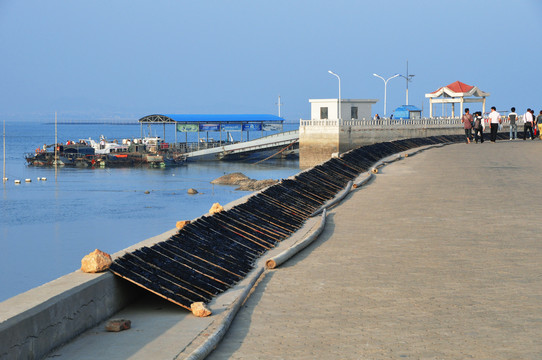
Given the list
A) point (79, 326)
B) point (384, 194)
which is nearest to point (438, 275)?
point (79, 326)

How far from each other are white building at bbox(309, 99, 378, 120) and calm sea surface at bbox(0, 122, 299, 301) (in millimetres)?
7156

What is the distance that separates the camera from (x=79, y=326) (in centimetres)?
794

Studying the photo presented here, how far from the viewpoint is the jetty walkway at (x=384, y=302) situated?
24.1 ft

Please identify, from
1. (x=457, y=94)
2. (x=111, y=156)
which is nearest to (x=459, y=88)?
(x=457, y=94)

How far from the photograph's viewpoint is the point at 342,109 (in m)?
63.4

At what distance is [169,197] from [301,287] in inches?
1561

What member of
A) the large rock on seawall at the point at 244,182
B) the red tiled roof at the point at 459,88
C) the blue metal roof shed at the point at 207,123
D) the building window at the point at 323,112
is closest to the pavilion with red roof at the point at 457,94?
the red tiled roof at the point at 459,88

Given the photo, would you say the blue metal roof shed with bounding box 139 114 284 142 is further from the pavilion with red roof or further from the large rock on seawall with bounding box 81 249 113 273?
the large rock on seawall with bounding box 81 249 113 273

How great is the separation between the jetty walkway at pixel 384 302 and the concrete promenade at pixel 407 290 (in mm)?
17

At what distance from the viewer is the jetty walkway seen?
289 inches

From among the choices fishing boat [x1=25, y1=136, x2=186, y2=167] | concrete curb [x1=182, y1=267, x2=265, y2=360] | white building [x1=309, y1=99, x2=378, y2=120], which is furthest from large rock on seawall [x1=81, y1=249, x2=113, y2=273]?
fishing boat [x1=25, y1=136, x2=186, y2=167]

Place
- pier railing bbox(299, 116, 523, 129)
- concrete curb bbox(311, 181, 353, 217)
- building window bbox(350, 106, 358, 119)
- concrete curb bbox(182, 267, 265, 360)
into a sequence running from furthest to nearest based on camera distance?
building window bbox(350, 106, 358, 119) → pier railing bbox(299, 116, 523, 129) → concrete curb bbox(311, 181, 353, 217) → concrete curb bbox(182, 267, 265, 360)

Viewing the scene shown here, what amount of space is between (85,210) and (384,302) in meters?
35.9

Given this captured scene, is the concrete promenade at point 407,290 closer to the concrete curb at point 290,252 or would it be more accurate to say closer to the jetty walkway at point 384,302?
the jetty walkway at point 384,302
